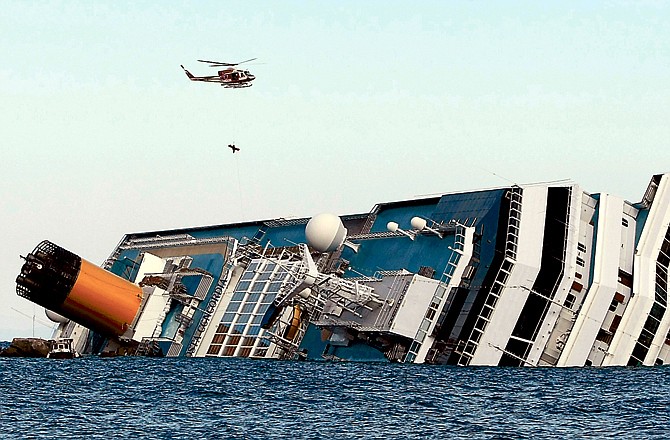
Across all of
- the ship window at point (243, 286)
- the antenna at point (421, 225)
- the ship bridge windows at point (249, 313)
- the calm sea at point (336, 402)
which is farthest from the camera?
the ship window at point (243, 286)

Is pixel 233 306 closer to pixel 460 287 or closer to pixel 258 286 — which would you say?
pixel 258 286

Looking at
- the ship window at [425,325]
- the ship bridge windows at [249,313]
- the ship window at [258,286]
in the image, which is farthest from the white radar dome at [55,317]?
the ship window at [425,325]

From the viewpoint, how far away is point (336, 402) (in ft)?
175

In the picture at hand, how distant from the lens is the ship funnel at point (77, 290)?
85.8 meters

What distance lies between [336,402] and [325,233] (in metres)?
32.0

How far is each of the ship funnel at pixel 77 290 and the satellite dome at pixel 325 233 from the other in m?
14.8

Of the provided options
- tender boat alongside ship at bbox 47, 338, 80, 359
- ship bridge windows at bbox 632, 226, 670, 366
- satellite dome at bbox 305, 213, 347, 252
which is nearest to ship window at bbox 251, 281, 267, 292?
satellite dome at bbox 305, 213, 347, 252

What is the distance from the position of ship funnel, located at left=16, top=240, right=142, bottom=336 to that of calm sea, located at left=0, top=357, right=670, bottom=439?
13.0 meters

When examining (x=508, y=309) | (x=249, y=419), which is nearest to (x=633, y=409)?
(x=249, y=419)

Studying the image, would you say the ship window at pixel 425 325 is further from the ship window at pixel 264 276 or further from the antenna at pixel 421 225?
the ship window at pixel 264 276

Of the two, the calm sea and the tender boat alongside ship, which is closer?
the calm sea

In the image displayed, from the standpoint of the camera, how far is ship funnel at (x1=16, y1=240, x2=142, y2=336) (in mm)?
85750

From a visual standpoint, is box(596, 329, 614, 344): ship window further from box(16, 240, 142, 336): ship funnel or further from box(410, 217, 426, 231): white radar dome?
box(16, 240, 142, 336): ship funnel

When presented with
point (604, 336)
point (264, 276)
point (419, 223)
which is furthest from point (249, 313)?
point (604, 336)
